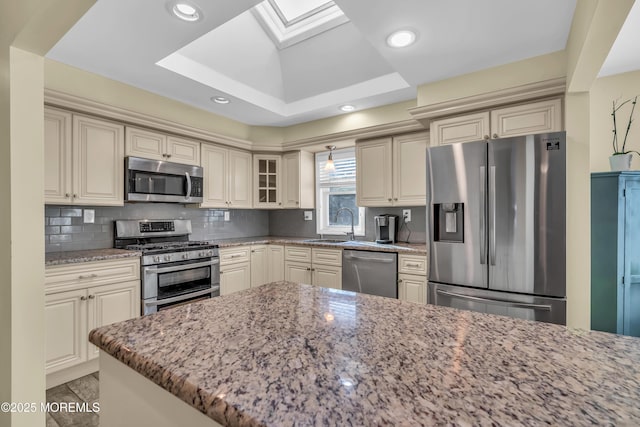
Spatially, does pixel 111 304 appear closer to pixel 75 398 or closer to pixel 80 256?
pixel 80 256

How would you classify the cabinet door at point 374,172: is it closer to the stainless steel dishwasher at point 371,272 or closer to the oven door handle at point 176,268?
the stainless steel dishwasher at point 371,272

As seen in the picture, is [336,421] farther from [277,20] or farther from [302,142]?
[302,142]

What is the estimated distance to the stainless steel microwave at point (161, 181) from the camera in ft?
9.77

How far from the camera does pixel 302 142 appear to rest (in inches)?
→ 159

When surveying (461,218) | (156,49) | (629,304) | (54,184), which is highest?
Answer: (156,49)

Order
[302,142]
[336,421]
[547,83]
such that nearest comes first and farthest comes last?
[336,421], [547,83], [302,142]

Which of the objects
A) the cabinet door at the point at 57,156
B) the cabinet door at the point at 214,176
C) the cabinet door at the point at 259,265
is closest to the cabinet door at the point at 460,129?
the cabinet door at the point at 259,265

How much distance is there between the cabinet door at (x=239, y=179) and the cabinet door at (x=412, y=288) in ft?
7.38

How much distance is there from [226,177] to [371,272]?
2.14 m

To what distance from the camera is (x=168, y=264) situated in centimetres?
293

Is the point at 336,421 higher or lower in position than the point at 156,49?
lower

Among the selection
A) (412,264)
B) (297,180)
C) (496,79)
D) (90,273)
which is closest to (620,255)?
(412,264)

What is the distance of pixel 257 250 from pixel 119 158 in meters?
1.75

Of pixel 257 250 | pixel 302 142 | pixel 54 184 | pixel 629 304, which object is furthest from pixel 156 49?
pixel 629 304
